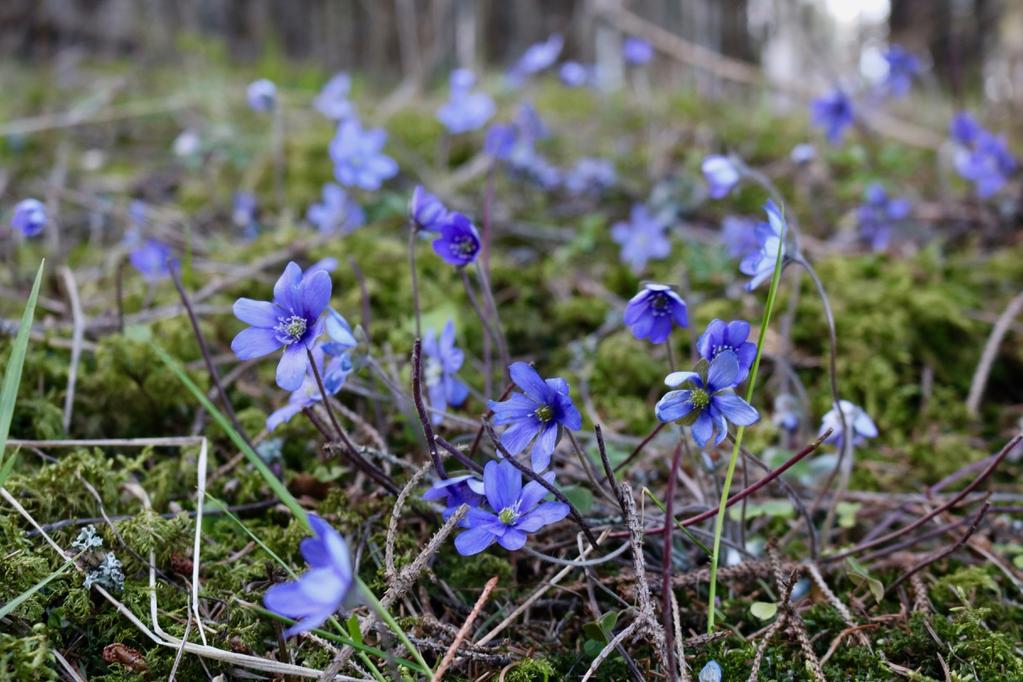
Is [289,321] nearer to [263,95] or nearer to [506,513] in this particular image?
[506,513]

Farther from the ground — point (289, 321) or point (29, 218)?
point (289, 321)

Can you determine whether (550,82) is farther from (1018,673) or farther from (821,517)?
(1018,673)

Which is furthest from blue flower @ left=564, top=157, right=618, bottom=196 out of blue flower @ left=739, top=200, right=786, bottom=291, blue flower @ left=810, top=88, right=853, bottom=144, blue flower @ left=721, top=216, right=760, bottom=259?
blue flower @ left=739, top=200, right=786, bottom=291

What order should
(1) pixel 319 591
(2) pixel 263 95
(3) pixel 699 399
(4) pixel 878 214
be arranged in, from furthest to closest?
(4) pixel 878 214, (2) pixel 263 95, (3) pixel 699 399, (1) pixel 319 591

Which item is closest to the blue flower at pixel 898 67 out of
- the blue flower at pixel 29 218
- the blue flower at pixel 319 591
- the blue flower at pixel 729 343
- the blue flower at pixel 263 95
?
the blue flower at pixel 263 95

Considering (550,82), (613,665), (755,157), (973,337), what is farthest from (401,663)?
A: (550,82)

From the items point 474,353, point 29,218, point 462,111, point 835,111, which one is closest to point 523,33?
point 462,111

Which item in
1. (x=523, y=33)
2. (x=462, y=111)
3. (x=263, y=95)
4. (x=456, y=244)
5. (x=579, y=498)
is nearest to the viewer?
(x=579, y=498)

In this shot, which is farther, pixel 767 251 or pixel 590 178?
pixel 590 178
